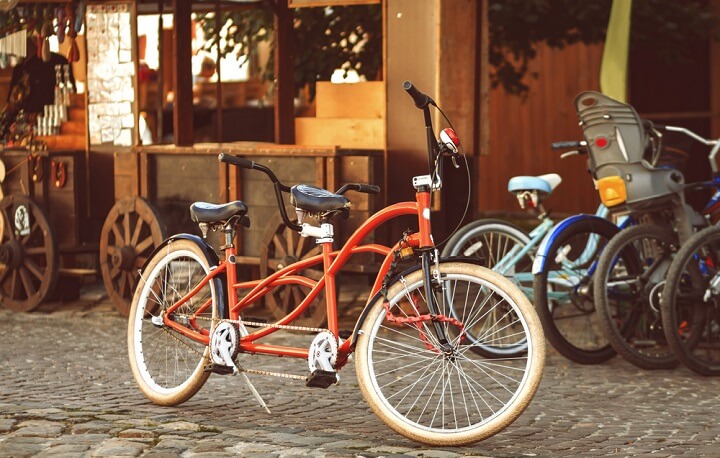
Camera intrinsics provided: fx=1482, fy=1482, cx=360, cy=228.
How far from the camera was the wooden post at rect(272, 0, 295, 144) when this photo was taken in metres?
11.3

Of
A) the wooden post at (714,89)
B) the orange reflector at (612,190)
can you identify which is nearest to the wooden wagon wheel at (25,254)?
the orange reflector at (612,190)

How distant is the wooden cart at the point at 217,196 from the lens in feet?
31.3

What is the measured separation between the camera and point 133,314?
6.99 meters

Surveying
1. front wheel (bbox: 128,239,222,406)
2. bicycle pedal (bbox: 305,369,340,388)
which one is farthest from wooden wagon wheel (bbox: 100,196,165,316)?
bicycle pedal (bbox: 305,369,340,388)

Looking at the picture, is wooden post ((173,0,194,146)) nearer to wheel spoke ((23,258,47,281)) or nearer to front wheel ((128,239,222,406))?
wheel spoke ((23,258,47,281))

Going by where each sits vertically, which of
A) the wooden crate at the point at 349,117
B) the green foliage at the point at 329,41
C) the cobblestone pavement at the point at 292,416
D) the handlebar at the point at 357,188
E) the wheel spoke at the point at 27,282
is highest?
the green foliage at the point at 329,41

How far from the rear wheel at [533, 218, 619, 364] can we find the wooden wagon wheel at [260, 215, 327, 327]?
1650mm

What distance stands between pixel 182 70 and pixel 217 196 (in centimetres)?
115

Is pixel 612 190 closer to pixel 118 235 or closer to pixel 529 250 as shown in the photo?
pixel 529 250

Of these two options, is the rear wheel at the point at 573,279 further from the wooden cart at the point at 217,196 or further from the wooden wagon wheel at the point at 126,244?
the wooden wagon wheel at the point at 126,244

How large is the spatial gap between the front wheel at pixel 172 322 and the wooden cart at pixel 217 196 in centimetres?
240

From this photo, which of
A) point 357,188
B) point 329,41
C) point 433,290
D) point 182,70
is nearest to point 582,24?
point 329,41

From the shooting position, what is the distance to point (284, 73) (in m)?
11.3

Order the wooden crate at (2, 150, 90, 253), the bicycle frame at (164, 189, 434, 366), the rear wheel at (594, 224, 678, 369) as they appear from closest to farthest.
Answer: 1. the bicycle frame at (164, 189, 434, 366)
2. the rear wheel at (594, 224, 678, 369)
3. the wooden crate at (2, 150, 90, 253)
